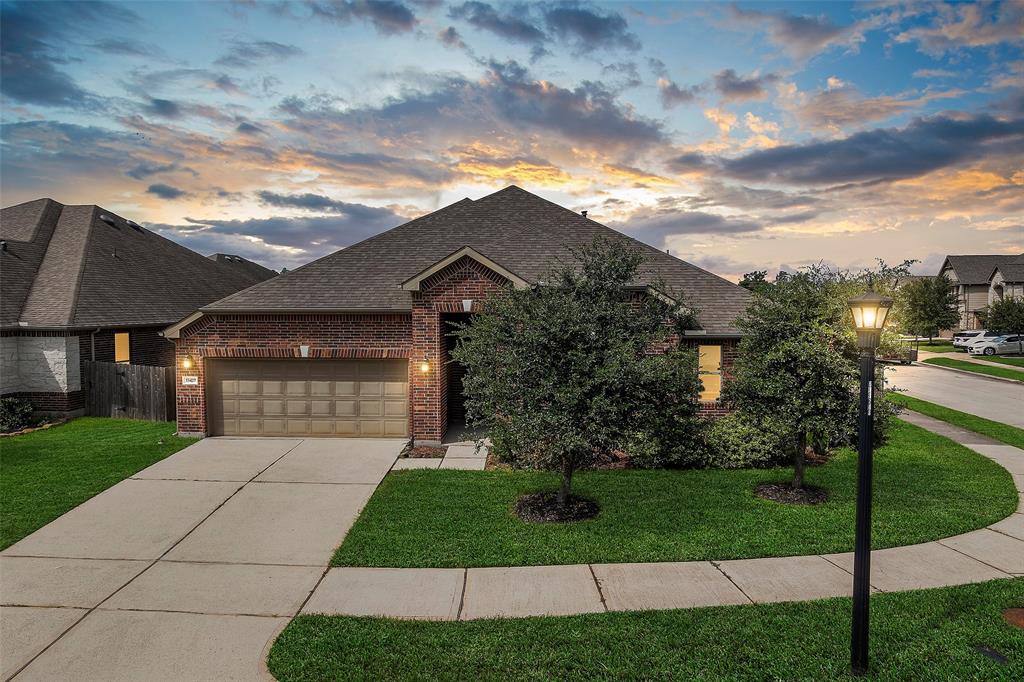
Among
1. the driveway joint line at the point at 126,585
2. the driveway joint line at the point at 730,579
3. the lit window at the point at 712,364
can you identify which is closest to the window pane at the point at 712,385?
the lit window at the point at 712,364

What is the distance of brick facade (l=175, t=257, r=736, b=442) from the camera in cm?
1454

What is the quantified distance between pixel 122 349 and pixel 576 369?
1938cm

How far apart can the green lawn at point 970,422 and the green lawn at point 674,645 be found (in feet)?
33.1

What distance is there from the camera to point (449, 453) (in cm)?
1405

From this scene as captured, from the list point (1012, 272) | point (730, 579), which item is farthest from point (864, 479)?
point (1012, 272)

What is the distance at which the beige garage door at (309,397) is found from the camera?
15.6 metres

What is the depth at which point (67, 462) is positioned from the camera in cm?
1313

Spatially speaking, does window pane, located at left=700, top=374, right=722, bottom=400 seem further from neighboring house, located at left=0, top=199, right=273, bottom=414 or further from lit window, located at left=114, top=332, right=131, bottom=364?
lit window, located at left=114, top=332, right=131, bottom=364

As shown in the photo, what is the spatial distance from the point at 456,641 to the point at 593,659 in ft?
4.72

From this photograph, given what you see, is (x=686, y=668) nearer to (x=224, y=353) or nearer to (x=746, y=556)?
(x=746, y=556)

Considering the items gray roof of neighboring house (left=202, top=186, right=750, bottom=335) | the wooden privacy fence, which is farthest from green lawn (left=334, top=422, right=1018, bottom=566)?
the wooden privacy fence

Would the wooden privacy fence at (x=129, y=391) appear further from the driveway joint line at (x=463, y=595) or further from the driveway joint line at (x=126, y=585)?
the driveway joint line at (x=463, y=595)

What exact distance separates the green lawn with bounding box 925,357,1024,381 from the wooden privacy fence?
3699 cm

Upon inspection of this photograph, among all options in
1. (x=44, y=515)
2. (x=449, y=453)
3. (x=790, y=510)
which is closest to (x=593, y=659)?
(x=790, y=510)
